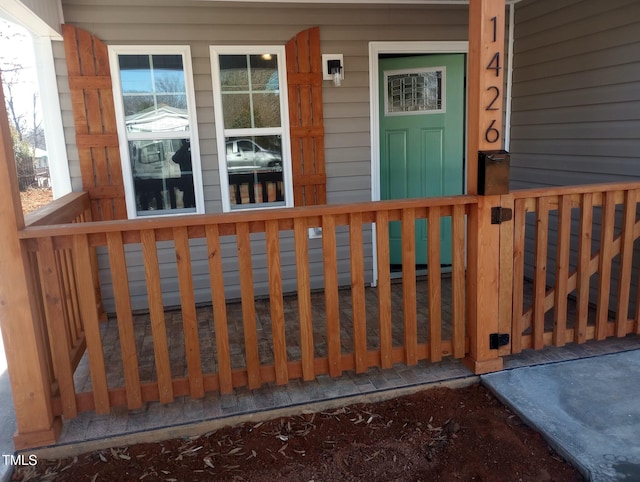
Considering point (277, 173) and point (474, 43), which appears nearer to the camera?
point (474, 43)

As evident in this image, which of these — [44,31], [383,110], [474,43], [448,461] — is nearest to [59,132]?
[44,31]

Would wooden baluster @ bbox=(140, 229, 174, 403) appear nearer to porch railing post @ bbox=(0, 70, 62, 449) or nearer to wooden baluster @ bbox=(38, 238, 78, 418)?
wooden baluster @ bbox=(38, 238, 78, 418)

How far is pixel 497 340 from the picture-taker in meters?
2.86

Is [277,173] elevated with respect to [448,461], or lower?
elevated

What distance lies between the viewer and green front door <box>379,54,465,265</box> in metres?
4.58

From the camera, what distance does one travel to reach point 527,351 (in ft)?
10.3

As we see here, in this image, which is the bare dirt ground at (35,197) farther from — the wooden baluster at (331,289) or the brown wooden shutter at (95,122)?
the wooden baluster at (331,289)

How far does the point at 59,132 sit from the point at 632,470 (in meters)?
4.03

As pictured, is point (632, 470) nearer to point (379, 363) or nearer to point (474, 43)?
point (379, 363)

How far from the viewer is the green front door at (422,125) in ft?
15.0

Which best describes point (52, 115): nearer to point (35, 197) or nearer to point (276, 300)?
point (276, 300)

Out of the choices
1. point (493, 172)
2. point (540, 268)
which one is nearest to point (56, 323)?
point (493, 172)

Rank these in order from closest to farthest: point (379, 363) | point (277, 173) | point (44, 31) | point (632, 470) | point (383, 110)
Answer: point (632, 470), point (379, 363), point (44, 31), point (277, 173), point (383, 110)

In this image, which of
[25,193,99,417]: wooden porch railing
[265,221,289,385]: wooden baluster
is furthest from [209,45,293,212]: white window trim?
[265,221,289,385]: wooden baluster
